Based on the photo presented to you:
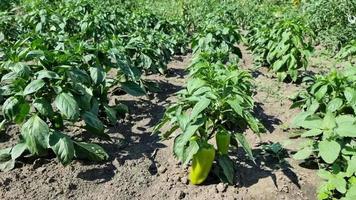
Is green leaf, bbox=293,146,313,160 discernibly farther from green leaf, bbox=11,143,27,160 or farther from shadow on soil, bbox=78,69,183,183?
green leaf, bbox=11,143,27,160

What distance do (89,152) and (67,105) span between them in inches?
21.0

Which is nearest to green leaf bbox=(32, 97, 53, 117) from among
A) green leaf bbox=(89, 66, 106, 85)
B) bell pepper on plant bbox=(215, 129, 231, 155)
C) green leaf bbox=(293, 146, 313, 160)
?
green leaf bbox=(89, 66, 106, 85)

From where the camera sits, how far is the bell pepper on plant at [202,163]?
3021 mm

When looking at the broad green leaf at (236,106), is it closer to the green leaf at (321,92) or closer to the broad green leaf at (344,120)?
the broad green leaf at (344,120)

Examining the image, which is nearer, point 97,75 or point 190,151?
point 190,151

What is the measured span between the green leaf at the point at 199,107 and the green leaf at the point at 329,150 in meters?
0.84

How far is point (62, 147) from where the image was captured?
3.17 meters

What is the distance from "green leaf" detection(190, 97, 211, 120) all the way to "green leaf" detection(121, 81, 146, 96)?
1.36 meters

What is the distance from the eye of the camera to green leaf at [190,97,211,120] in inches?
112

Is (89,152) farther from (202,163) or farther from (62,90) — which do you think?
(202,163)

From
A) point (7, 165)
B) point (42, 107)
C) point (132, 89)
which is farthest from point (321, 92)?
point (7, 165)

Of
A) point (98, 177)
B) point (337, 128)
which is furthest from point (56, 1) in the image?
point (337, 128)

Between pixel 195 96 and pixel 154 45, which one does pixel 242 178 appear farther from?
pixel 154 45

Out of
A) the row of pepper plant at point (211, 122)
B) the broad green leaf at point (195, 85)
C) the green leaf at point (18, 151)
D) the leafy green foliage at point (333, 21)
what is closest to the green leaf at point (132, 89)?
the row of pepper plant at point (211, 122)
